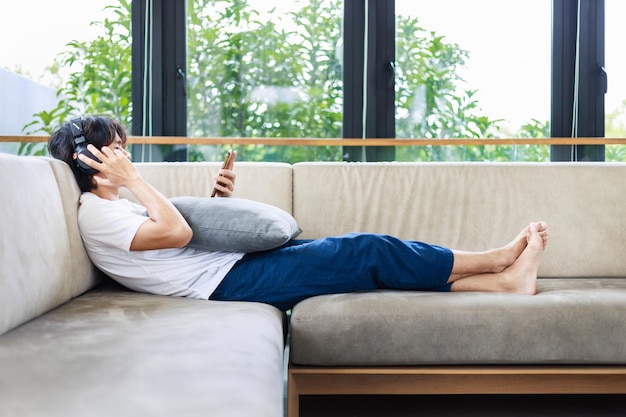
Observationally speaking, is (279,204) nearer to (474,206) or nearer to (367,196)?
(367,196)

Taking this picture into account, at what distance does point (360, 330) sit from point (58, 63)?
2579 millimetres

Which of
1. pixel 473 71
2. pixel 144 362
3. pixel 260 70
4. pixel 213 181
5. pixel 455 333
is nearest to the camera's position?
pixel 144 362

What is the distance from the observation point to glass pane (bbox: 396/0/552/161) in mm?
3666

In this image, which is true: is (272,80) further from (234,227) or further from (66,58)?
(234,227)

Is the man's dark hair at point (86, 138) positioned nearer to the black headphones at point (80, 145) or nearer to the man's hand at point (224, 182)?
the black headphones at point (80, 145)

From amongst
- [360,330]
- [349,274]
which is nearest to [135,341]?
[360,330]

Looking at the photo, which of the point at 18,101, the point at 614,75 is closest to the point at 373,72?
the point at 614,75

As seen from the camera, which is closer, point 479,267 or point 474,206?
point 479,267

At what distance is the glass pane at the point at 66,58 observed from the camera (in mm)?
3455

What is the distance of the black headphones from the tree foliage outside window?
64.6 inches

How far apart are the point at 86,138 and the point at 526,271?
1313 millimetres

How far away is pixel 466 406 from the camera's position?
1.97m

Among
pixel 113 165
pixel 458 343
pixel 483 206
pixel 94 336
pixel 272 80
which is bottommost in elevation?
pixel 458 343

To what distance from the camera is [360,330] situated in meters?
1.63
